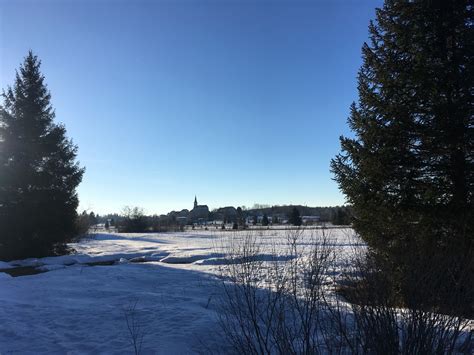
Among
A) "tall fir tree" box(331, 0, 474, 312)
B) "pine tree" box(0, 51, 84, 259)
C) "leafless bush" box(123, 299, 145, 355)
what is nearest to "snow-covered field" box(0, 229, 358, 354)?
"leafless bush" box(123, 299, 145, 355)

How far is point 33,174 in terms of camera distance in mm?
21562

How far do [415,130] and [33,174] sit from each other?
1988cm

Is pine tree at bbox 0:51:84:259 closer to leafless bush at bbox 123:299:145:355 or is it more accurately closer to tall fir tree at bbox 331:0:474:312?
leafless bush at bbox 123:299:145:355

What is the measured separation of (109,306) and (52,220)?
13.8 m

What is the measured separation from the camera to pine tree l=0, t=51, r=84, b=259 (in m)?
20.8

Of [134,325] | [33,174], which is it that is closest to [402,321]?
[134,325]

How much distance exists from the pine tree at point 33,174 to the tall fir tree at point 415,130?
17288 millimetres

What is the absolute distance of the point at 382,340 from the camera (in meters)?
3.65

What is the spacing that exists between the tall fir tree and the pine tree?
56.7 ft

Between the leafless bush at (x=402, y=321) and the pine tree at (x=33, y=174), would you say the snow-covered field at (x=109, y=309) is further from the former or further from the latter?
the pine tree at (x=33, y=174)

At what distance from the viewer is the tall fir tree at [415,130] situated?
364 inches

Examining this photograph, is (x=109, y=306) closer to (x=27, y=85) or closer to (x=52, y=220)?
(x=52, y=220)

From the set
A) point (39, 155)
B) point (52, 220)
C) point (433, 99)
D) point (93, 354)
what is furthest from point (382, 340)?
point (39, 155)

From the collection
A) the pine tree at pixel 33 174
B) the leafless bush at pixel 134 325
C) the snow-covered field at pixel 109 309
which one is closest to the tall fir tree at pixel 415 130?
the snow-covered field at pixel 109 309
